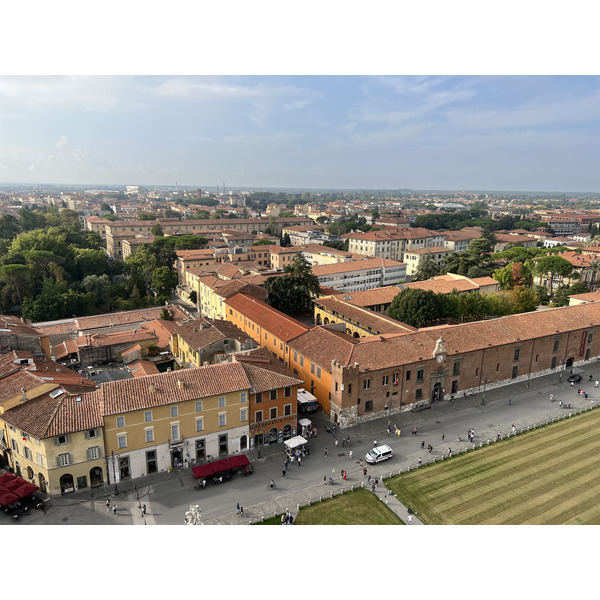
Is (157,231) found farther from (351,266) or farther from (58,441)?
(58,441)

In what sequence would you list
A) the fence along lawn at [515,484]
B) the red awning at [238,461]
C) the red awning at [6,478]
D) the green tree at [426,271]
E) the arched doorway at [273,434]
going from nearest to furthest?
the fence along lawn at [515,484], the red awning at [6,478], the red awning at [238,461], the arched doorway at [273,434], the green tree at [426,271]

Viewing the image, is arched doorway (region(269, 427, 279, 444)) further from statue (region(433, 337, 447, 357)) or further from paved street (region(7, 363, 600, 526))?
statue (region(433, 337, 447, 357))

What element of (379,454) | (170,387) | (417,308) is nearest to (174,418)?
(170,387)

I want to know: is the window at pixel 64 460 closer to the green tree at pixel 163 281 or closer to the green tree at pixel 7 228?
the green tree at pixel 163 281

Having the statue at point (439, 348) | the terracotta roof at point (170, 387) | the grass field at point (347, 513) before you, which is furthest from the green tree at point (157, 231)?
the grass field at point (347, 513)

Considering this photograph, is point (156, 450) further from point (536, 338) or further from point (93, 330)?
point (536, 338)

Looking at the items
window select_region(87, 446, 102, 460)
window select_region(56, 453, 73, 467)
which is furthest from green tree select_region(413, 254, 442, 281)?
window select_region(56, 453, 73, 467)
